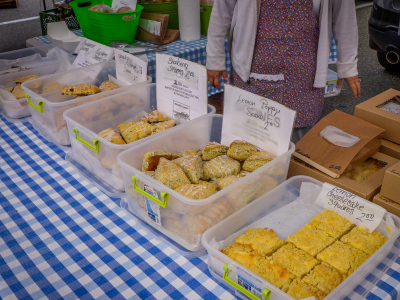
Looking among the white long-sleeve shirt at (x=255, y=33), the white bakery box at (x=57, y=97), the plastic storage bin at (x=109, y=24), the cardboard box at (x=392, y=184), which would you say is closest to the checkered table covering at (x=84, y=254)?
the cardboard box at (x=392, y=184)

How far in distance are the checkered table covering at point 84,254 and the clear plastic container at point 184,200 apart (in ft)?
0.18

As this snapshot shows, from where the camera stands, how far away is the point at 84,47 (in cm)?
234

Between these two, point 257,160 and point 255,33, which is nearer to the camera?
point 257,160

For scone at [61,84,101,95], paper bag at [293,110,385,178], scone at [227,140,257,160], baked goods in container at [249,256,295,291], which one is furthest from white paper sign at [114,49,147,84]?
baked goods in container at [249,256,295,291]

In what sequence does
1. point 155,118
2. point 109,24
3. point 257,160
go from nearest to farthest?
point 257,160 → point 155,118 → point 109,24

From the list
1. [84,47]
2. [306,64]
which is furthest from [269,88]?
[84,47]

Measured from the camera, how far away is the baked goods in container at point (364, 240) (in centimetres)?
107

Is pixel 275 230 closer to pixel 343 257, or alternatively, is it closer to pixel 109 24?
pixel 343 257

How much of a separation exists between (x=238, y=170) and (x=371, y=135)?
1.77ft

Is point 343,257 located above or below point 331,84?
above

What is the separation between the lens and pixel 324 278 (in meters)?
0.98

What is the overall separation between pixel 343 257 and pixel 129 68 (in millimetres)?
1375

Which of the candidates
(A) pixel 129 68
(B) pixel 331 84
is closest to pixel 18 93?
(A) pixel 129 68

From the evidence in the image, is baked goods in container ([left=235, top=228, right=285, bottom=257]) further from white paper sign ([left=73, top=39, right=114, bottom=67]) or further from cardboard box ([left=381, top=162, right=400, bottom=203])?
white paper sign ([left=73, top=39, right=114, bottom=67])
